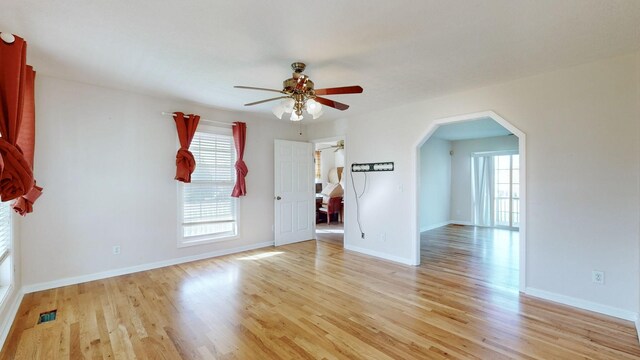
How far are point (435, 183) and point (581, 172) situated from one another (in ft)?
15.3

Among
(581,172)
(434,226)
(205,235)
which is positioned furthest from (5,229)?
(434,226)

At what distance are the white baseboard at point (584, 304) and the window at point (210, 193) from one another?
4430 mm

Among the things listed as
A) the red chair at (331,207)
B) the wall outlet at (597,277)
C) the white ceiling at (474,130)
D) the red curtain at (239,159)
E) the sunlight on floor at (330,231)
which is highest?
the white ceiling at (474,130)

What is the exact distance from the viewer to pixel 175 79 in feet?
10.9

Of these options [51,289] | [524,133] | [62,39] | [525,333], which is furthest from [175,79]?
[525,333]

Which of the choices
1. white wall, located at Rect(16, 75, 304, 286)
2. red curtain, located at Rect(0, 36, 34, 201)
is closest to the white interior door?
white wall, located at Rect(16, 75, 304, 286)

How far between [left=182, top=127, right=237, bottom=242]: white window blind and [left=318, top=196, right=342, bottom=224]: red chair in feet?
11.5

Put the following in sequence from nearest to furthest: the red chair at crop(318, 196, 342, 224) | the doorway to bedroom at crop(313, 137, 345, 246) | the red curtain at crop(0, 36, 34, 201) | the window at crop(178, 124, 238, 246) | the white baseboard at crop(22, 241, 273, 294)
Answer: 1. the red curtain at crop(0, 36, 34, 201)
2. the white baseboard at crop(22, 241, 273, 294)
3. the window at crop(178, 124, 238, 246)
4. the doorway to bedroom at crop(313, 137, 345, 246)
5. the red chair at crop(318, 196, 342, 224)

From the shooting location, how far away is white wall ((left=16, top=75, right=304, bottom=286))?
130 inches

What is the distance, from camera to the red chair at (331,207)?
→ 26.2 feet

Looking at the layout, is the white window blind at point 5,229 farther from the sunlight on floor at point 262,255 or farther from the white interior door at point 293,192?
the white interior door at point 293,192

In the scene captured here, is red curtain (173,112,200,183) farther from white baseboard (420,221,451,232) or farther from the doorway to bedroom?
white baseboard (420,221,451,232)

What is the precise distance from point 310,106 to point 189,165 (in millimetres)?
2482

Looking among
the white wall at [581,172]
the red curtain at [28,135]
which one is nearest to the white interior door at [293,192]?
the white wall at [581,172]
